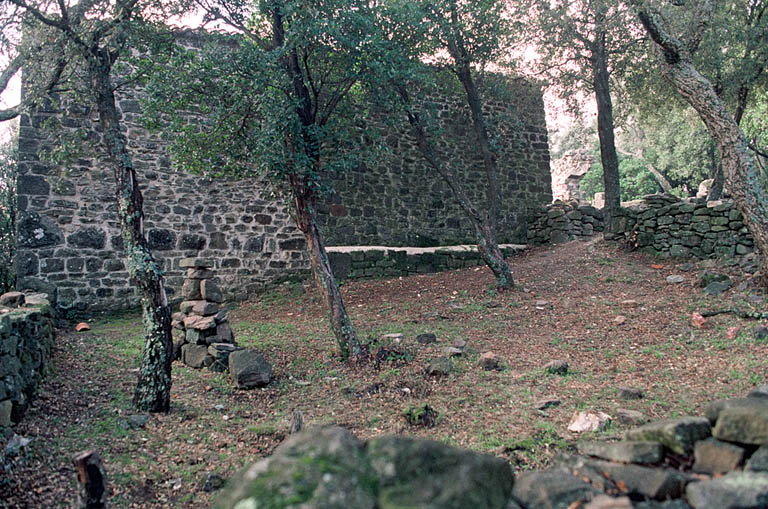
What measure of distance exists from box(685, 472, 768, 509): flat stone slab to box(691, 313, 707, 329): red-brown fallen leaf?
558 cm

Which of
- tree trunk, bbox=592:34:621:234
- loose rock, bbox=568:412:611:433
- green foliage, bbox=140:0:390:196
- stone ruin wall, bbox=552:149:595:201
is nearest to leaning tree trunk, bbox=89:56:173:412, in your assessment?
green foliage, bbox=140:0:390:196

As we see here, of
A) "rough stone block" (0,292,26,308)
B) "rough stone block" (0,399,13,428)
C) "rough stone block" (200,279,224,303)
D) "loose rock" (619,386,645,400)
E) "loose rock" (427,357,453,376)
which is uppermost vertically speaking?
"rough stone block" (0,292,26,308)

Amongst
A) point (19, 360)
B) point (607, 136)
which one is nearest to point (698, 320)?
point (607, 136)

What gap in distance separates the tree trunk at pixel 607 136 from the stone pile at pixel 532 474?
10.8 meters

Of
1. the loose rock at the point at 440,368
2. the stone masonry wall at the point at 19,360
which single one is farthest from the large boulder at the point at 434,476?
the loose rock at the point at 440,368

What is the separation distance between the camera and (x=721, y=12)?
1122 centimetres

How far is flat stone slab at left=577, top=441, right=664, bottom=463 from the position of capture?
2.54 meters

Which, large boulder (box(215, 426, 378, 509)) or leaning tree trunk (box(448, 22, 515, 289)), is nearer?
large boulder (box(215, 426, 378, 509))

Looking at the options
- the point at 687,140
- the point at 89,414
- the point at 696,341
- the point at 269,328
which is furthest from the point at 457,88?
the point at 687,140

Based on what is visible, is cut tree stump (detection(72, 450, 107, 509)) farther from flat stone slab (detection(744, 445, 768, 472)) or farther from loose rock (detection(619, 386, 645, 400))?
loose rock (detection(619, 386, 645, 400))

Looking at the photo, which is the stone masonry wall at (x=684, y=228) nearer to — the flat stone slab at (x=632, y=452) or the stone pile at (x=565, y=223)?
the stone pile at (x=565, y=223)

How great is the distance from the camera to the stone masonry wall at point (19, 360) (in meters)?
4.09

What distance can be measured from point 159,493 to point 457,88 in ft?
37.3

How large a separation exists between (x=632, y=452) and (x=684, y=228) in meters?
9.86
